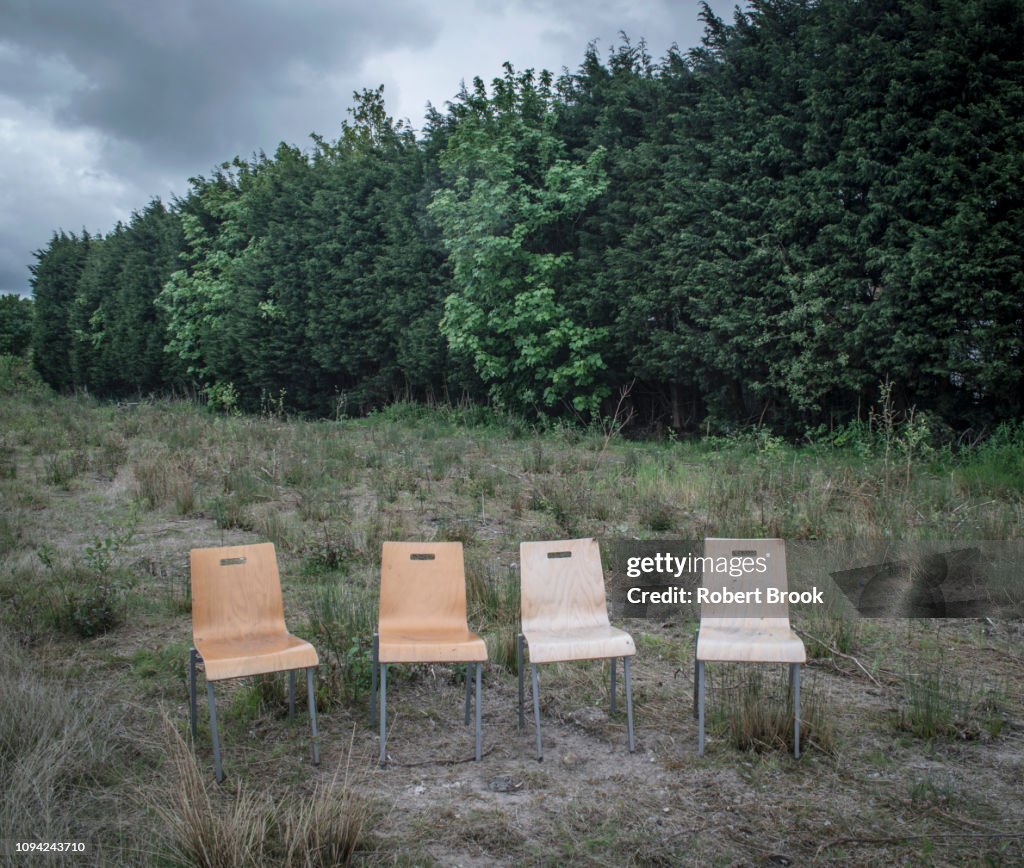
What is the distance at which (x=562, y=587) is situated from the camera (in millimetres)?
4578

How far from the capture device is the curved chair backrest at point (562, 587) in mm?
4516

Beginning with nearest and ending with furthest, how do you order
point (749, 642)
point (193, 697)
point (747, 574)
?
point (193, 697)
point (749, 642)
point (747, 574)

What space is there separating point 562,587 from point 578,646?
0.57 metres

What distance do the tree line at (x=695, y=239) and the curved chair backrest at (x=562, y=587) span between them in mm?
5754

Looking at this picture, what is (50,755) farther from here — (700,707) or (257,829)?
(700,707)

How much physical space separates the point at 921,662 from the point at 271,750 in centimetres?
350

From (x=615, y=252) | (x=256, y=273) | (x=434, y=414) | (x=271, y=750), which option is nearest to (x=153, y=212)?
(x=256, y=273)

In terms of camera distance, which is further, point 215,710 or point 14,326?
point 14,326

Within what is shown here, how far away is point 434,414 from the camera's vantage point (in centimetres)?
1452

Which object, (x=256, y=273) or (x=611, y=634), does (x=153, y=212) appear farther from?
(x=611, y=634)

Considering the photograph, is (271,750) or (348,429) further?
(348,429)

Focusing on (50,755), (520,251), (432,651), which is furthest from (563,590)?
(520,251)

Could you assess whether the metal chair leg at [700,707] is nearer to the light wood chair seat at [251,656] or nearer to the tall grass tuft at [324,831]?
the tall grass tuft at [324,831]

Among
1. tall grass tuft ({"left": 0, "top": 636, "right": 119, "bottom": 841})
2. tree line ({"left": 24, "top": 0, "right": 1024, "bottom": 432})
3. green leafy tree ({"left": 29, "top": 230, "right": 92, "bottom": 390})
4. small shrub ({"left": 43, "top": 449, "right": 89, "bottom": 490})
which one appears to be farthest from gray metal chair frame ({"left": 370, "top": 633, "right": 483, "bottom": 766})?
green leafy tree ({"left": 29, "top": 230, "right": 92, "bottom": 390})
